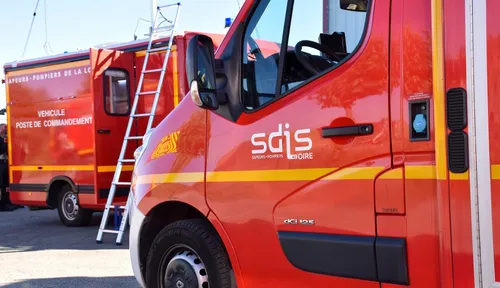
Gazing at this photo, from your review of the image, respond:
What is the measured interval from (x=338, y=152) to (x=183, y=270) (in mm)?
1494

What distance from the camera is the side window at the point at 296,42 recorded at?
11.3ft

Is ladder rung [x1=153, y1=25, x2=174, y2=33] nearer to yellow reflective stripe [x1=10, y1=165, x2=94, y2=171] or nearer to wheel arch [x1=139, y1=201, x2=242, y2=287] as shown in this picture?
yellow reflective stripe [x1=10, y1=165, x2=94, y2=171]

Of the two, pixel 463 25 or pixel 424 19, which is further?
pixel 424 19

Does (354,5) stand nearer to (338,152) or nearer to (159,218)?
(338,152)

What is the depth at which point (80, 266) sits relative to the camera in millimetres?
7059

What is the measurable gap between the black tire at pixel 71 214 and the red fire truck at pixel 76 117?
2cm

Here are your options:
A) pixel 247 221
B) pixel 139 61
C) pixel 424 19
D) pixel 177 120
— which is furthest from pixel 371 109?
pixel 139 61

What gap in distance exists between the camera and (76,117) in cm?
1021

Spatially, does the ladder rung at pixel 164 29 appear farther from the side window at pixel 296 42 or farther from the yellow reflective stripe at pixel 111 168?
the side window at pixel 296 42

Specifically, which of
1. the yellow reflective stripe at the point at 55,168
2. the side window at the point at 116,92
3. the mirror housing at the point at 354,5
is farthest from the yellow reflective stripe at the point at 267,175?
the yellow reflective stripe at the point at 55,168

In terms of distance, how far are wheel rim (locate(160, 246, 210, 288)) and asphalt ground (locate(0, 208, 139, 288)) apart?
82.4 inches

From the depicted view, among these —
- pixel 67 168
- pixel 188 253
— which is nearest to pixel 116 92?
pixel 67 168

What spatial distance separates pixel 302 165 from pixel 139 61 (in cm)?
690

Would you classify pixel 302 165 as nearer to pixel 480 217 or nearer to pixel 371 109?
pixel 371 109
